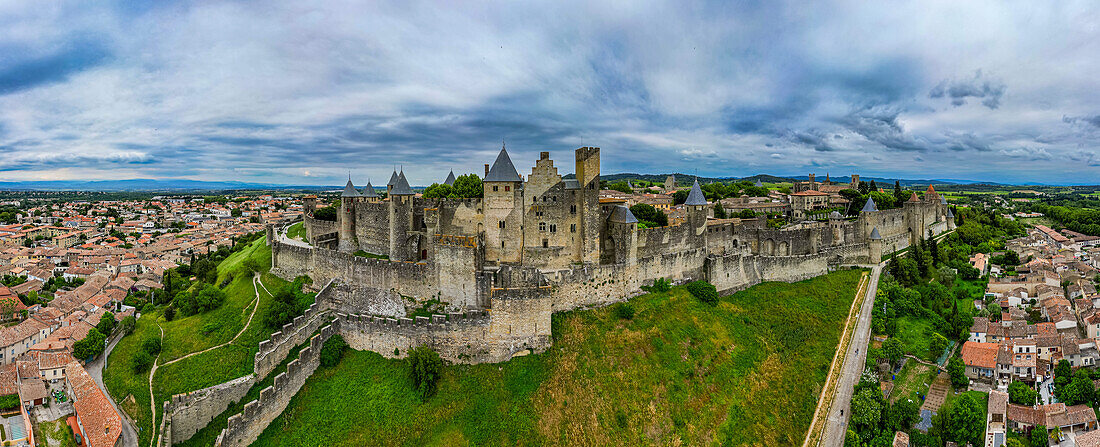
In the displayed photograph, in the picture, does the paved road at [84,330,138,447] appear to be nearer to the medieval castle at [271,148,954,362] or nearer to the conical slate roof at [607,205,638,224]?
the medieval castle at [271,148,954,362]

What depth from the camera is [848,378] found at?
3164cm

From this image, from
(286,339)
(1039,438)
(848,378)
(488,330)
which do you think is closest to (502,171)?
(488,330)

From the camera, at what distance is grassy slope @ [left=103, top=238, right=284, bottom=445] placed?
84.0ft

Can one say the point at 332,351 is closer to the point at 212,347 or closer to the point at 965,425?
the point at 212,347

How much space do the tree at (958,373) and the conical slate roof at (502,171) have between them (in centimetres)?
2764

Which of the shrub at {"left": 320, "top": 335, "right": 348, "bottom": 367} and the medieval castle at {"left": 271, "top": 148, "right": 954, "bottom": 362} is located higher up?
the medieval castle at {"left": 271, "top": 148, "right": 954, "bottom": 362}

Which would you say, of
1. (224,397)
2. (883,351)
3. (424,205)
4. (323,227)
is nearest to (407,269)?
(424,205)

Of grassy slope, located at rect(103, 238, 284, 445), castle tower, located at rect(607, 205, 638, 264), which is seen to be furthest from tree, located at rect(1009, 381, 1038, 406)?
grassy slope, located at rect(103, 238, 284, 445)

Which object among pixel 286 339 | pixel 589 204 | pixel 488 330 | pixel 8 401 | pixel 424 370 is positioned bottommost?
pixel 8 401

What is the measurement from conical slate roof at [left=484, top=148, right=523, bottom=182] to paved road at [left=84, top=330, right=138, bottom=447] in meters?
20.6

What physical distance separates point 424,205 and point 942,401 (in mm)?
32809

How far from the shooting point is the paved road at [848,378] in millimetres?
28344

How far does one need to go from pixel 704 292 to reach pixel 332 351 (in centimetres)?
2172

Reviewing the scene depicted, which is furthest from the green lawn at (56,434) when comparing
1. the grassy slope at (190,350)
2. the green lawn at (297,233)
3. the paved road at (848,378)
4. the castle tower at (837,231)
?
the castle tower at (837,231)
